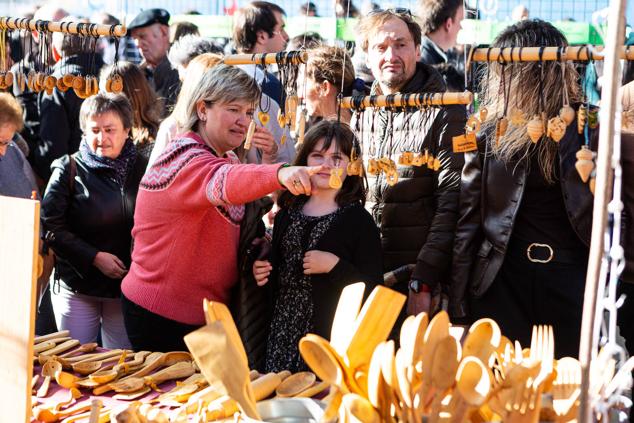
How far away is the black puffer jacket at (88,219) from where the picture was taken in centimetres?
307

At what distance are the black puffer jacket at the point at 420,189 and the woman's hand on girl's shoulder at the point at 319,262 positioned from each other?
40 cm

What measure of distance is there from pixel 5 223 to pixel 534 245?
163cm

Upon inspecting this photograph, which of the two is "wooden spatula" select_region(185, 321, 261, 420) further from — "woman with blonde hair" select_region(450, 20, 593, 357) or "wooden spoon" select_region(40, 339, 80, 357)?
"woman with blonde hair" select_region(450, 20, 593, 357)

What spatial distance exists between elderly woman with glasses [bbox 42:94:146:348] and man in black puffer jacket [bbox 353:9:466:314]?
884mm

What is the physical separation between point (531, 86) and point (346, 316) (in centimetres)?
114

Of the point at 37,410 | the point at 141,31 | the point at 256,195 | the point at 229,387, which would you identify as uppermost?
the point at 141,31

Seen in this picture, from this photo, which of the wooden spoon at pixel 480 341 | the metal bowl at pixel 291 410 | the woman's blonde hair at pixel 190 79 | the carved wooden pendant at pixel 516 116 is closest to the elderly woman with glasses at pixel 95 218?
the woman's blonde hair at pixel 190 79

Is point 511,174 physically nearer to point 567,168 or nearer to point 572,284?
point 567,168

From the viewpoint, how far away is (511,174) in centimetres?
252

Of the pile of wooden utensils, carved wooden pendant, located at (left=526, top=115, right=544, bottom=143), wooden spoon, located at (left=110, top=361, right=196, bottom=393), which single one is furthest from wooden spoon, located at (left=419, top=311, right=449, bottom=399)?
carved wooden pendant, located at (left=526, top=115, right=544, bottom=143)

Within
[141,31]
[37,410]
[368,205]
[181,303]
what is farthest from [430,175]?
[141,31]

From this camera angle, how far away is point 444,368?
1.24 m

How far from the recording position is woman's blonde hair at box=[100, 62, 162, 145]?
3365 millimetres

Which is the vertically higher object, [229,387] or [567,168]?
[567,168]
